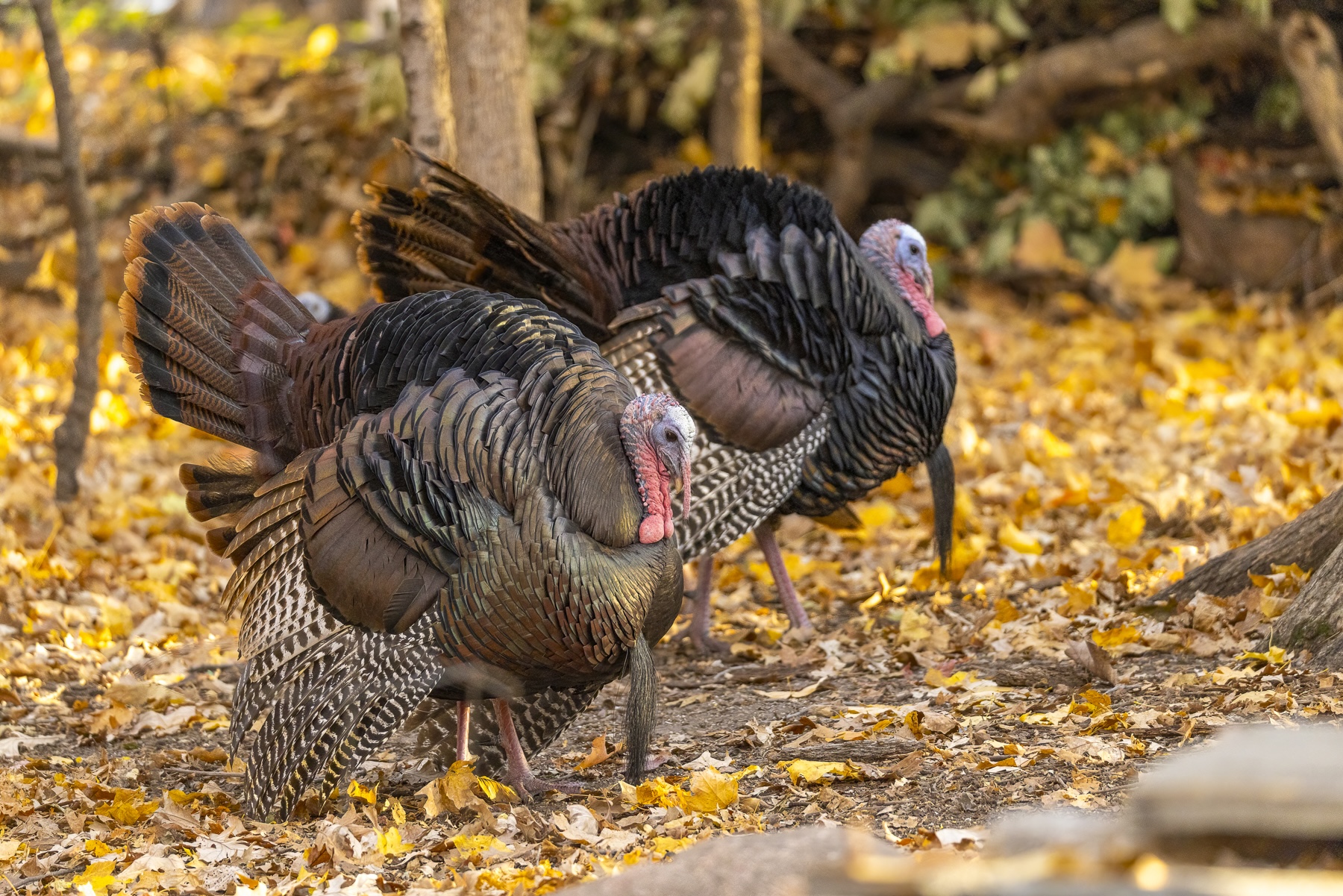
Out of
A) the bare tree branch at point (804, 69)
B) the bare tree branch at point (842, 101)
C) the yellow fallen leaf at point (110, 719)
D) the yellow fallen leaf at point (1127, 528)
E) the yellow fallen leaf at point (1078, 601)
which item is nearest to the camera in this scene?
the yellow fallen leaf at point (110, 719)

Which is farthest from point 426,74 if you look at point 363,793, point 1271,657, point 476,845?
point 1271,657

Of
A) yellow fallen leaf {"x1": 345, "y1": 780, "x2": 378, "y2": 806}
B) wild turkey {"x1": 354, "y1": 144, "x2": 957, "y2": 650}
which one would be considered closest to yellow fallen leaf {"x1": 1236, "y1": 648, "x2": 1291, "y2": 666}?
wild turkey {"x1": 354, "y1": 144, "x2": 957, "y2": 650}

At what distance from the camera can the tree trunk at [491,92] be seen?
222 inches

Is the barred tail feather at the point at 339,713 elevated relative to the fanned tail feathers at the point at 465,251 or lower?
lower

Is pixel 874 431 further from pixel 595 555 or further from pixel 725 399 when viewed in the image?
pixel 595 555

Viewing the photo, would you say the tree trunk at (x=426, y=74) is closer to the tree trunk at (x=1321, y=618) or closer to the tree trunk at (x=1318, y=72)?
the tree trunk at (x=1321, y=618)

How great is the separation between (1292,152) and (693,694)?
244 inches

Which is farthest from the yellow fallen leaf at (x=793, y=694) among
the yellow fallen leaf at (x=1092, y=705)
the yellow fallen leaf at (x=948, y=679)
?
the yellow fallen leaf at (x=1092, y=705)

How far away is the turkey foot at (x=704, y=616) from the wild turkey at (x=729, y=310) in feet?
0.04

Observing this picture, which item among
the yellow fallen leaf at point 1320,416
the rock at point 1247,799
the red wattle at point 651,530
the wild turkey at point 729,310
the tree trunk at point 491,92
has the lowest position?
the yellow fallen leaf at point 1320,416

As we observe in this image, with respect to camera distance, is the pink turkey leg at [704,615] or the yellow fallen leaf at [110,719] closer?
the yellow fallen leaf at [110,719]

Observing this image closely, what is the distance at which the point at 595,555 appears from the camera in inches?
136

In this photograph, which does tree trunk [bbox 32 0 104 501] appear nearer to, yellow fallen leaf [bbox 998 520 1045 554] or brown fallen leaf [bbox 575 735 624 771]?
brown fallen leaf [bbox 575 735 624 771]

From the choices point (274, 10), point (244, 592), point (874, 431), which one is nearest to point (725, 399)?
point (874, 431)
